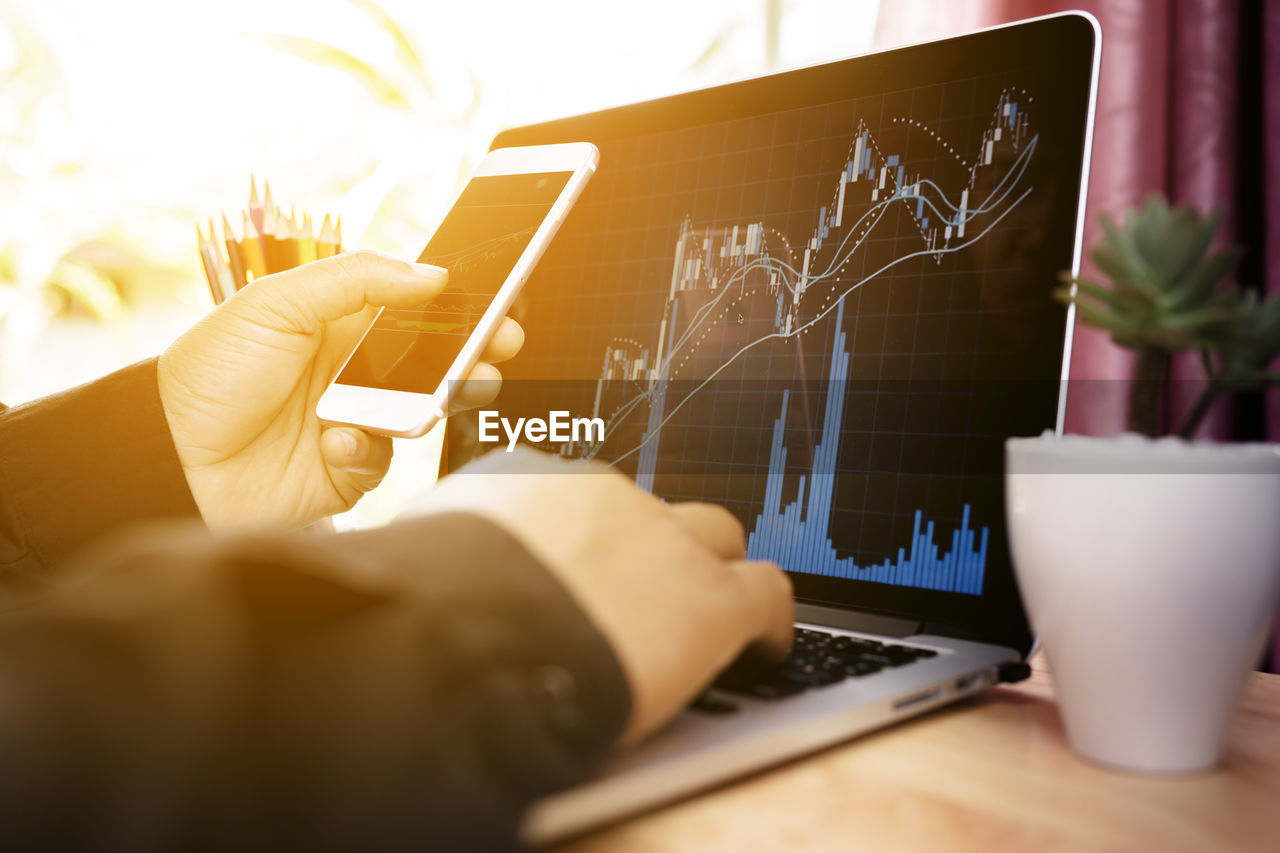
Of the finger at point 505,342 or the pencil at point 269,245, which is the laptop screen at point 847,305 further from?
the pencil at point 269,245

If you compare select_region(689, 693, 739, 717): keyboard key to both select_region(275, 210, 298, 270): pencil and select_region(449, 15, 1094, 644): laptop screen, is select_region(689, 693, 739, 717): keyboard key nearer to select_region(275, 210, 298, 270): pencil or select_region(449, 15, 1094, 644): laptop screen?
select_region(449, 15, 1094, 644): laptop screen

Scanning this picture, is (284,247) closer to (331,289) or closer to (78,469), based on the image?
(331,289)

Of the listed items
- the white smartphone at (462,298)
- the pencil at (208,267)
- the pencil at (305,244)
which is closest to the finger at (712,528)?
the white smartphone at (462,298)

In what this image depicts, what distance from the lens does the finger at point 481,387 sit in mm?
726

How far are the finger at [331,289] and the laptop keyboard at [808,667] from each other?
42cm

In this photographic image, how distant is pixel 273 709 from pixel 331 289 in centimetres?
57

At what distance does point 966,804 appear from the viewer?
0.97 ft

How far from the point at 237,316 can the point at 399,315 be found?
4.9 inches

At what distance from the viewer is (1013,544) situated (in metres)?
0.35

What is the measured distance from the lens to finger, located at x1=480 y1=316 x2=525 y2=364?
2.37 ft

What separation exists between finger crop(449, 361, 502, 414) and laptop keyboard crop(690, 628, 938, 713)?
368 millimetres

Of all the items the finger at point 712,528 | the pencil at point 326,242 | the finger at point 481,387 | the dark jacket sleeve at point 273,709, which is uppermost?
the pencil at point 326,242

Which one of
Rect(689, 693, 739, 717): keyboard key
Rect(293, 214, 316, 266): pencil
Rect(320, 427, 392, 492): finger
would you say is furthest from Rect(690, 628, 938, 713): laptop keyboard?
Rect(293, 214, 316, 266): pencil

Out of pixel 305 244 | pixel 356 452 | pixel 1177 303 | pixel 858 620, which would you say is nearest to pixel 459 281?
pixel 356 452
